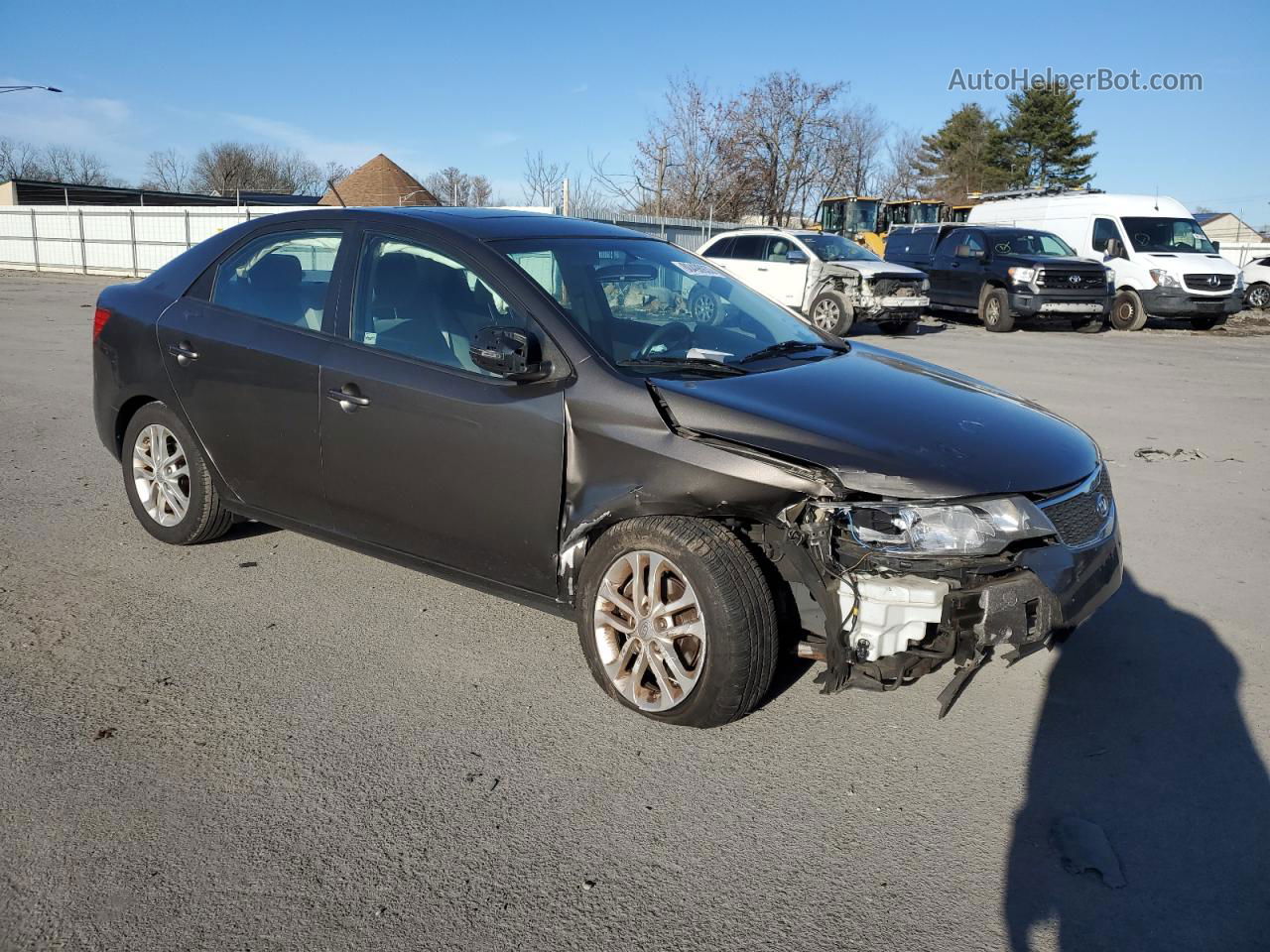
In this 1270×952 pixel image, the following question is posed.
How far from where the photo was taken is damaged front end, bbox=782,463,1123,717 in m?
3.15

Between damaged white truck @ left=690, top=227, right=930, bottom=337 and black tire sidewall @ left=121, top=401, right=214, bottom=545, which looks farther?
damaged white truck @ left=690, top=227, right=930, bottom=337

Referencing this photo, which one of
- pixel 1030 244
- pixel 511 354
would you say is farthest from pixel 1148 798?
pixel 1030 244

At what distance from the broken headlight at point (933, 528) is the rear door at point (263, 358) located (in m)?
2.30

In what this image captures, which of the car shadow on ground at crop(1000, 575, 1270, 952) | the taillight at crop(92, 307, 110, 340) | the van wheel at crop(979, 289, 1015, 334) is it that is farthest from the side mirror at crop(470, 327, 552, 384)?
the van wheel at crop(979, 289, 1015, 334)

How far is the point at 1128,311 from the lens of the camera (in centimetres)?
2008

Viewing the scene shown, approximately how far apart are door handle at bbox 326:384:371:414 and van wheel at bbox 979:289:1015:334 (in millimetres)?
17230

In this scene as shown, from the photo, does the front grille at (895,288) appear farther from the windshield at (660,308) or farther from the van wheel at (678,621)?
the van wheel at (678,621)

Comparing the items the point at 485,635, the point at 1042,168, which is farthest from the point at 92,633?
the point at 1042,168

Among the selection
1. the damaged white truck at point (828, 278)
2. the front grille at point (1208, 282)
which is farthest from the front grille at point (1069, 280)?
the damaged white truck at point (828, 278)

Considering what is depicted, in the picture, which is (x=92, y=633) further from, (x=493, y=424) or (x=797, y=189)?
(x=797, y=189)

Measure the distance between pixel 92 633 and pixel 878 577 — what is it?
121 inches

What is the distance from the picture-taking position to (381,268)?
4246 mm

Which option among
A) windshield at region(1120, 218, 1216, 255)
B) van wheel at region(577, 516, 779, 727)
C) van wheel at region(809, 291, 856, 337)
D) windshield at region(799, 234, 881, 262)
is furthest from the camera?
windshield at region(1120, 218, 1216, 255)

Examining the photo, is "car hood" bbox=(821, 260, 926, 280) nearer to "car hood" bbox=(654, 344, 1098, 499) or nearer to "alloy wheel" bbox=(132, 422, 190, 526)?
"car hood" bbox=(654, 344, 1098, 499)
